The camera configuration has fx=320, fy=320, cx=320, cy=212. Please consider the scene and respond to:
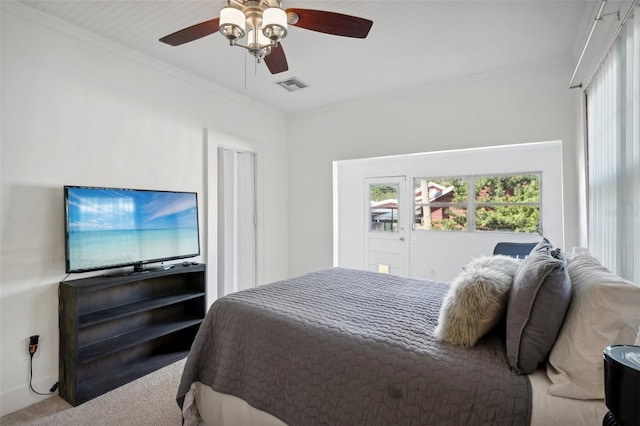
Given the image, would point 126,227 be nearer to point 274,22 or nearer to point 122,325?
point 122,325

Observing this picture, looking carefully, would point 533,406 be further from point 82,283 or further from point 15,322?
point 15,322

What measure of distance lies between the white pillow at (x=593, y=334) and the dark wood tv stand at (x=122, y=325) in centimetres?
269

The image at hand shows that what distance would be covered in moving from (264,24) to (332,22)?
0.40 m

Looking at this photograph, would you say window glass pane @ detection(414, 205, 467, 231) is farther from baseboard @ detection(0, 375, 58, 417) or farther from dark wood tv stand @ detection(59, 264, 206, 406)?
baseboard @ detection(0, 375, 58, 417)

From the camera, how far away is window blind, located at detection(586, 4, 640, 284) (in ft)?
4.74

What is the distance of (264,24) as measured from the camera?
1.67m

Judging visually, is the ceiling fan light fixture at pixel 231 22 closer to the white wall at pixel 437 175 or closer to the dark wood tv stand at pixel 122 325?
the dark wood tv stand at pixel 122 325

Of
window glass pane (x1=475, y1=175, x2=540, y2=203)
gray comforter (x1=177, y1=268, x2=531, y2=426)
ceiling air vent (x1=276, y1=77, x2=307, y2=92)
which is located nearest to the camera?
gray comforter (x1=177, y1=268, x2=531, y2=426)

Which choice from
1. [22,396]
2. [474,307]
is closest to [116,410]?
[22,396]

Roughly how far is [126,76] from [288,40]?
1.46 meters

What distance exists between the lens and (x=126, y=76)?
9.20 ft

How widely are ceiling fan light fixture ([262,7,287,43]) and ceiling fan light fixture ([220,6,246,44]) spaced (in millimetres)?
128

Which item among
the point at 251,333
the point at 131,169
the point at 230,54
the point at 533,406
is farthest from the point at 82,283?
the point at 533,406

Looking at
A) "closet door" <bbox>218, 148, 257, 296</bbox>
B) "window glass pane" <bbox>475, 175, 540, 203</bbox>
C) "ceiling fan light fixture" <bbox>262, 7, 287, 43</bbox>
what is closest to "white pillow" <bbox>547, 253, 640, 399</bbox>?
"ceiling fan light fixture" <bbox>262, 7, 287, 43</bbox>
